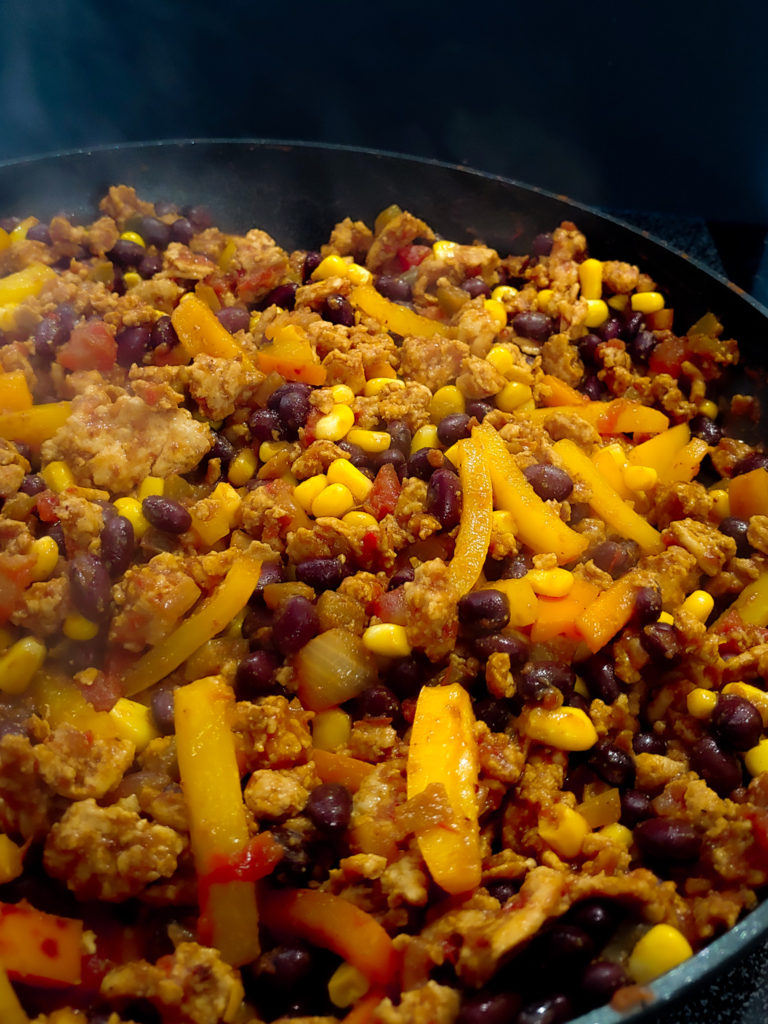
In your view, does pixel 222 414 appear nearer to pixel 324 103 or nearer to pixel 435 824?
pixel 435 824

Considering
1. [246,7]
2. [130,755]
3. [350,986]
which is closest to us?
[350,986]

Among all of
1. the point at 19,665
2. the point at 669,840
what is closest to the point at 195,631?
the point at 19,665

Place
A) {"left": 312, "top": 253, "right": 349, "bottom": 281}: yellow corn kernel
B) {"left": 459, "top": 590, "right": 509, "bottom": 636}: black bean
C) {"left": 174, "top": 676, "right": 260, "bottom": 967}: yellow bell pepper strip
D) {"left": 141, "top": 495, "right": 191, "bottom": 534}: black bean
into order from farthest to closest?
{"left": 312, "top": 253, "right": 349, "bottom": 281}: yellow corn kernel, {"left": 141, "top": 495, "right": 191, "bottom": 534}: black bean, {"left": 459, "top": 590, "right": 509, "bottom": 636}: black bean, {"left": 174, "top": 676, "right": 260, "bottom": 967}: yellow bell pepper strip

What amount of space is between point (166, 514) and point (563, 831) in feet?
5.07

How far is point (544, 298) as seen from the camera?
3646 millimetres

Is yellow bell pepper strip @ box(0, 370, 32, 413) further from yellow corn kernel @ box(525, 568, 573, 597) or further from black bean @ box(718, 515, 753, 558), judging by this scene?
black bean @ box(718, 515, 753, 558)

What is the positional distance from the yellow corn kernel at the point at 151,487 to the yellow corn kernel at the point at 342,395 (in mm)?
720

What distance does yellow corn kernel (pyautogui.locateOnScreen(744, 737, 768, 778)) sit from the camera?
230 cm

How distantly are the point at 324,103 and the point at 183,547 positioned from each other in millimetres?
3495

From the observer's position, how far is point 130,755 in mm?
2246

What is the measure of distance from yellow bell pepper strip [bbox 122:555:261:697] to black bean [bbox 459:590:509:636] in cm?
68

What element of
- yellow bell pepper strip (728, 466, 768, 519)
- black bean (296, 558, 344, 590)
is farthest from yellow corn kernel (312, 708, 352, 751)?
yellow bell pepper strip (728, 466, 768, 519)

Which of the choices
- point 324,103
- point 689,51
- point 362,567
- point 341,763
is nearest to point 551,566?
point 362,567

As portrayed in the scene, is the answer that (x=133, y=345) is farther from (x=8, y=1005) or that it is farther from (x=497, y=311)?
(x=8, y=1005)
